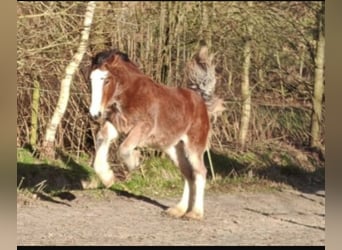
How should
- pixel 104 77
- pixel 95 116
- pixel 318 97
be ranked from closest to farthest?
pixel 95 116 < pixel 104 77 < pixel 318 97

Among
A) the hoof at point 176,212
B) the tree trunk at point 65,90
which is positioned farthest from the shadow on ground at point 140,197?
the tree trunk at point 65,90

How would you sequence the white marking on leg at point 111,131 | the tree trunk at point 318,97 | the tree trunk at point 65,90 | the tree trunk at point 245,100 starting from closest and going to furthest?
the white marking on leg at point 111,131 → the tree trunk at point 65,90 → the tree trunk at point 318,97 → the tree trunk at point 245,100

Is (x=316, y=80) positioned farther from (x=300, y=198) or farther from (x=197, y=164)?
(x=197, y=164)

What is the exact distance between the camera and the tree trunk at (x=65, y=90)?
8.93 meters

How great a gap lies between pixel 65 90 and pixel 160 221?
10.4 ft

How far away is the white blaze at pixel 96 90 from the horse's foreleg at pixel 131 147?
57 cm

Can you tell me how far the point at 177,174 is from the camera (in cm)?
970

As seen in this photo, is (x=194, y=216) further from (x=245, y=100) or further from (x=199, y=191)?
(x=245, y=100)

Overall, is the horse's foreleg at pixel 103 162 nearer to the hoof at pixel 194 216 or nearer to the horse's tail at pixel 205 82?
the hoof at pixel 194 216

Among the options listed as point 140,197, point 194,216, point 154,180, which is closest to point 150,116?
point 194,216

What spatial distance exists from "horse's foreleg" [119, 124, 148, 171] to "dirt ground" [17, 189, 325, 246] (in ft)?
2.31

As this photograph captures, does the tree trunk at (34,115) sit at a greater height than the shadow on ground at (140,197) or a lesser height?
greater

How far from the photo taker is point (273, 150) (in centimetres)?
1129

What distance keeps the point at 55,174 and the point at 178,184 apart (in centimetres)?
187
